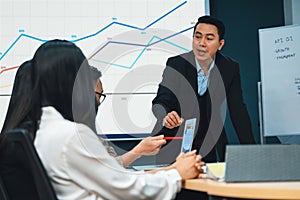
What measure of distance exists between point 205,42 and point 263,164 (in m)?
1.51

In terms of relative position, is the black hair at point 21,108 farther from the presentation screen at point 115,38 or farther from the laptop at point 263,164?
the presentation screen at point 115,38

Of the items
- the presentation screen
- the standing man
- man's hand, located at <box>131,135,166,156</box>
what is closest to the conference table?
man's hand, located at <box>131,135,166,156</box>

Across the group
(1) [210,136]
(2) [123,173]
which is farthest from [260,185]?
(1) [210,136]

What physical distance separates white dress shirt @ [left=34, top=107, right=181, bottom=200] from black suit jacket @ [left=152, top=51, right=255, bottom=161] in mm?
1361

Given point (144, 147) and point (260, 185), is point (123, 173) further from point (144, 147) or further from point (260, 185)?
point (144, 147)

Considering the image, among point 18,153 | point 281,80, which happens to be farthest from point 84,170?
point 281,80

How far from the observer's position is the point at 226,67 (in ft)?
9.14

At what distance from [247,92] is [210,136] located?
2.93 feet

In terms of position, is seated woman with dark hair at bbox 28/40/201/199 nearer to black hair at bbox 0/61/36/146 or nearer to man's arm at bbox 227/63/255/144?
black hair at bbox 0/61/36/146

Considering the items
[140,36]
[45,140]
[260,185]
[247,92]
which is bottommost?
[260,185]

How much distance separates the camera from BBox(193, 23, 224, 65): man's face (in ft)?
8.95

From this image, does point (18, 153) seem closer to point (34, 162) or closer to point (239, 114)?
point (34, 162)

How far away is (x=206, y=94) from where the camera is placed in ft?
8.86

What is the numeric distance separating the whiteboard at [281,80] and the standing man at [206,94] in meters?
0.17
